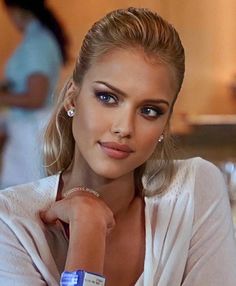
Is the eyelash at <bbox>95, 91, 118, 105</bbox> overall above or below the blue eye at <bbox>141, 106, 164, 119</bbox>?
above

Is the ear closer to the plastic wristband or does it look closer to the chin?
the chin

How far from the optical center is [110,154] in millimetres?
1016

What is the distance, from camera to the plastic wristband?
0.94 meters

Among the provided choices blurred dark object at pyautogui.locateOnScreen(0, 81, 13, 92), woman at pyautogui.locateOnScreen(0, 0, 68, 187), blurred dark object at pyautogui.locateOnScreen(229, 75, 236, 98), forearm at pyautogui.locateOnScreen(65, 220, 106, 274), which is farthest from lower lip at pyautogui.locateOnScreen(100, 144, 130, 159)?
blurred dark object at pyautogui.locateOnScreen(229, 75, 236, 98)

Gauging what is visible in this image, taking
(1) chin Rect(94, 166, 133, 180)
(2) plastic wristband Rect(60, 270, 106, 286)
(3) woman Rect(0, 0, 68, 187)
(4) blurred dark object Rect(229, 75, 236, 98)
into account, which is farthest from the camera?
(4) blurred dark object Rect(229, 75, 236, 98)

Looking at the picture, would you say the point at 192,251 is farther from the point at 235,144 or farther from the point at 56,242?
the point at 235,144

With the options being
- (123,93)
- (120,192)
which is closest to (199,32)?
(120,192)

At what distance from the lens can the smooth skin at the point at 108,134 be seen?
3.29 feet

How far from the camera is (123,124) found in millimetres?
1000

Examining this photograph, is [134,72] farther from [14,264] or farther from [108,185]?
[14,264]

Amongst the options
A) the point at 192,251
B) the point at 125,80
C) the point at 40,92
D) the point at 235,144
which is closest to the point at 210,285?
the point at 192,251

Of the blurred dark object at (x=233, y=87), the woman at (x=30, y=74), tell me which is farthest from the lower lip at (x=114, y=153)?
the blurred dark object at (x=233, y=87)

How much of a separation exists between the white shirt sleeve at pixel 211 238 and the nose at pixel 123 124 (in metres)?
0.22

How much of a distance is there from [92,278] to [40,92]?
155 cm
